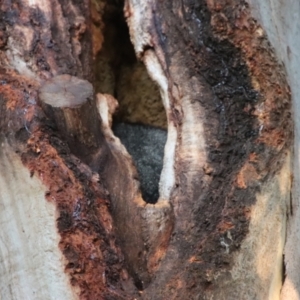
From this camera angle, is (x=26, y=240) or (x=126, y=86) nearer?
(x=26, y=240)

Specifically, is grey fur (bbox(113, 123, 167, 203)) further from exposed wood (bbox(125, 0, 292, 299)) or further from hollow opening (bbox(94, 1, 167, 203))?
exposed wood (bbox(125, 0, 292, 299))

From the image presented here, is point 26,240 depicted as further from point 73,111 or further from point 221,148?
point 221,148

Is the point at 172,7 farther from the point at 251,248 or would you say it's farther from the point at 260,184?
the point at 251,248

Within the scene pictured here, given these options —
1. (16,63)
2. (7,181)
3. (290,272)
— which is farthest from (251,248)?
(16,63)

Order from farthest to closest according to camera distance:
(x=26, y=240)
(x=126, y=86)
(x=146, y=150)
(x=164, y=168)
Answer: (x=126, y=86), (x=146, y=150), (x=164, y=168), (x=26, y=240)

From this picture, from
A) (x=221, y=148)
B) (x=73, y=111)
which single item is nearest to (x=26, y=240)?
(x=73, y=111)

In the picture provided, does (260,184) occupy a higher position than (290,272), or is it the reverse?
(260,184)

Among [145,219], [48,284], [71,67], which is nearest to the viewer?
[48,284]
